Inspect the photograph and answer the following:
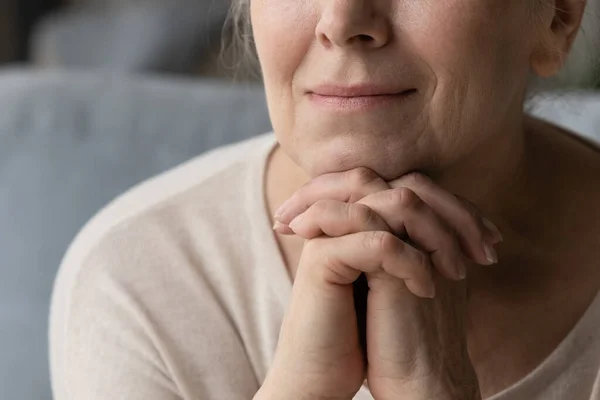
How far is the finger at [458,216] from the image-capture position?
2.90 feet

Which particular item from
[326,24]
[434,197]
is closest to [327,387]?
[434,197]

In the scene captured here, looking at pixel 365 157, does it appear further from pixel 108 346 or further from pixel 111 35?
pixel 111 35

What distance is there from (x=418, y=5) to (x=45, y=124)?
37.5 inches

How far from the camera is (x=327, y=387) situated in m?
0.92

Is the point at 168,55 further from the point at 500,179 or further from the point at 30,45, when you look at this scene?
the point at 500,179

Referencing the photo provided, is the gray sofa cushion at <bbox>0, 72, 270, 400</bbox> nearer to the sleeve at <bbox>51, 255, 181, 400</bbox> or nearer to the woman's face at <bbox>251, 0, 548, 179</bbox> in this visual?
the sleeve at <bbox>51, 255, 181, 400</bbox>

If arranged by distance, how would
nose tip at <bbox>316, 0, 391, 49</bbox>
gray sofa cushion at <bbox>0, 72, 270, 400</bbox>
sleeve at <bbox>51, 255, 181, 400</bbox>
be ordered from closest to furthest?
nose tip at <bbox>316, 0, 391, 49</bbox>
sleeve at <bbox>51, 255, 181, 400</bbox>
gray sofa cushion at <bbox>0, 72, 270, 400</bbox>

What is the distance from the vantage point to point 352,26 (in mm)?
828

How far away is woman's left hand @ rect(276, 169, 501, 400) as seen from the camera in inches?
34.3

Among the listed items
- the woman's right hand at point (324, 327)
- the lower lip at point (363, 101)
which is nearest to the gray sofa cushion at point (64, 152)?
the woman's right hand at point (324, 327)

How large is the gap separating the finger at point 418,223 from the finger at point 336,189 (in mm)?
14

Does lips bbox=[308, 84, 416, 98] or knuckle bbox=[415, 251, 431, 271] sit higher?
lips bbox=[308, 84, 416, 98]

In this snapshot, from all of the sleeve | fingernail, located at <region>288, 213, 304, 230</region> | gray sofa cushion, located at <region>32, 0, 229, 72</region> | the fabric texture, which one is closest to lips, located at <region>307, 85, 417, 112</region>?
fingernail, located at <region>288, 213, 304, 230</region>

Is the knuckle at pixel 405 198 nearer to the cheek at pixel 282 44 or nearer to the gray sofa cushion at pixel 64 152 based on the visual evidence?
the cheek at pixel 282 44
